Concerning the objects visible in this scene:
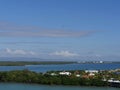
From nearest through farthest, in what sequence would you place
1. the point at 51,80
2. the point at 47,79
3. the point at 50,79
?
the point at 51,80 → the point at 50,79 → the point at 47,79

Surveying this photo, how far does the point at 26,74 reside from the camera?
43562 mm

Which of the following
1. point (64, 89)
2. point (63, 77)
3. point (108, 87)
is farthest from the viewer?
point (63, 77)

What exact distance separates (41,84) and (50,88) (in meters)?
4.36

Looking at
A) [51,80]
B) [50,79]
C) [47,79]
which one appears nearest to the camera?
[51,80]

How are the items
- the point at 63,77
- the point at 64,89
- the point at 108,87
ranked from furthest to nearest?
the point at 63,77
the point at 108,87
the point at 64,89

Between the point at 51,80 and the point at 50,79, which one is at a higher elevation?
the point at 50,79

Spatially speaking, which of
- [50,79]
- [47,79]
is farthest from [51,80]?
[47,79]

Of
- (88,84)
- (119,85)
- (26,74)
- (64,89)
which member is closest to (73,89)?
(64,89)

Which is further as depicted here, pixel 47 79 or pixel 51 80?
pixel 47 79

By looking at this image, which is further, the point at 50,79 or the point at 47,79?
the point at 47,79

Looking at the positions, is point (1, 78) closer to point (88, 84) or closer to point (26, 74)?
point (26, 74)

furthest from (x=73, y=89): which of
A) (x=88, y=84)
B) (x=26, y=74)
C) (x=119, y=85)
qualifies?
(x=26, y=74)

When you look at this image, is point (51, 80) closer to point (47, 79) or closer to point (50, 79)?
point (50, 79)

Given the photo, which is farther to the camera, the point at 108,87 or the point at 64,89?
the point at 108,87
